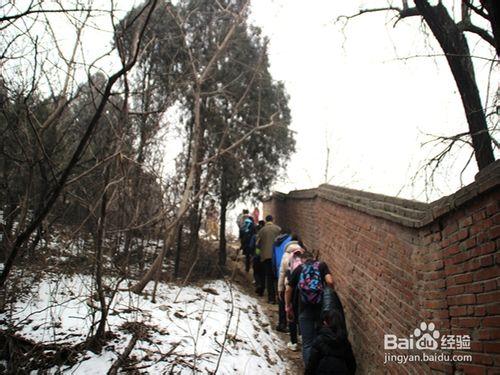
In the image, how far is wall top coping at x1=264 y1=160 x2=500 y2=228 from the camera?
240 cm

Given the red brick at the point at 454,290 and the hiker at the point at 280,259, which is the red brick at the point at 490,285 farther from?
the hiker at the point at 280,259

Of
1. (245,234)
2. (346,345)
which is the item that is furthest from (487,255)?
(245,234)

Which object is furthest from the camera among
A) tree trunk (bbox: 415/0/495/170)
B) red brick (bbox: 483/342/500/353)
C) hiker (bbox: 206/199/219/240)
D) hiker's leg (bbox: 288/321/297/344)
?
hiker (bbox: 206/199/219/240)

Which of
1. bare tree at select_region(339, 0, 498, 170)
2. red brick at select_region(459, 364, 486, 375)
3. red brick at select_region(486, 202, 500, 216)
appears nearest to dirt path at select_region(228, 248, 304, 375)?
red brick at select_region(459, 364, 486, 375)

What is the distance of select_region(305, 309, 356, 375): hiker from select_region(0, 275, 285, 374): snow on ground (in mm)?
957

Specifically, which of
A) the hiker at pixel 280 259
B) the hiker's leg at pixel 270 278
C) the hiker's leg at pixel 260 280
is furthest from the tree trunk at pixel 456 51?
the hiker's leg at pixel 260 280

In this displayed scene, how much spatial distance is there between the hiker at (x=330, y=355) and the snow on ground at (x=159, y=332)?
957 mm

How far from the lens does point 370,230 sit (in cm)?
469

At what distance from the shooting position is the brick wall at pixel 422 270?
92.4 inches

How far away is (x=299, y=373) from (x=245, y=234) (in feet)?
19.3

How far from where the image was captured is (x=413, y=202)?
3637 millimetres

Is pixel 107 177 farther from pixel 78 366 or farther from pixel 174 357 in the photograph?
pixel 174 357

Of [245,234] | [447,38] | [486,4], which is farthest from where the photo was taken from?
[245,234]

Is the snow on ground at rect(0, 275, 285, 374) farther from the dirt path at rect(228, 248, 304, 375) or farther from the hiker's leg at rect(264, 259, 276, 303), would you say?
the hiker's leg at rect(264, 259, 276, 303)
